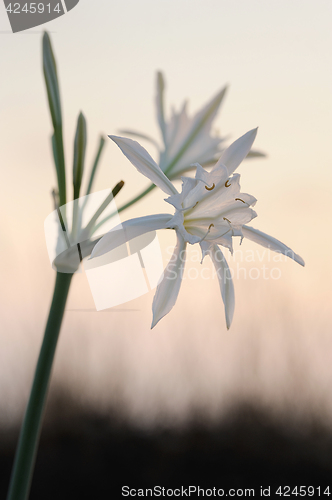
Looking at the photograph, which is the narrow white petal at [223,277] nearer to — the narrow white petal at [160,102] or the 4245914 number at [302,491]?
the narrow white petal at [160,102]

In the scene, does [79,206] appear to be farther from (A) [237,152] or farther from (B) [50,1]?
(B) [50,1]

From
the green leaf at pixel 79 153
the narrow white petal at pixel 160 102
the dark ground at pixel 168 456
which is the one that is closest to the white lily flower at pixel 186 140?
the narrow white petal at pixel 160 102

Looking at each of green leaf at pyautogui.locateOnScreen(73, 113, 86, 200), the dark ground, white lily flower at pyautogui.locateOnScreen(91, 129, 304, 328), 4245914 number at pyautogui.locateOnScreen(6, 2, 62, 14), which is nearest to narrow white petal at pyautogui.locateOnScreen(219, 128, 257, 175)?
white lily flower at pyautogui.locateOnScreen(91, 129, 304, 328)

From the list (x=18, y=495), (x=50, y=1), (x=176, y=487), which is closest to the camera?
(x=18, y=495)

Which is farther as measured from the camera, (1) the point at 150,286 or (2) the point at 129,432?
(2) the point at 129,432

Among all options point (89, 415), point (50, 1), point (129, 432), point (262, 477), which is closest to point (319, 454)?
point (262, 477)

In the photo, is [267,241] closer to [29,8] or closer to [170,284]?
[170,284]

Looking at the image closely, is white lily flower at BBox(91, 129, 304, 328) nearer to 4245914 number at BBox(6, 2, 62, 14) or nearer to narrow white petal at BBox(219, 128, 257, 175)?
narrow white petal at BBox(219, 128, 257, 175)
